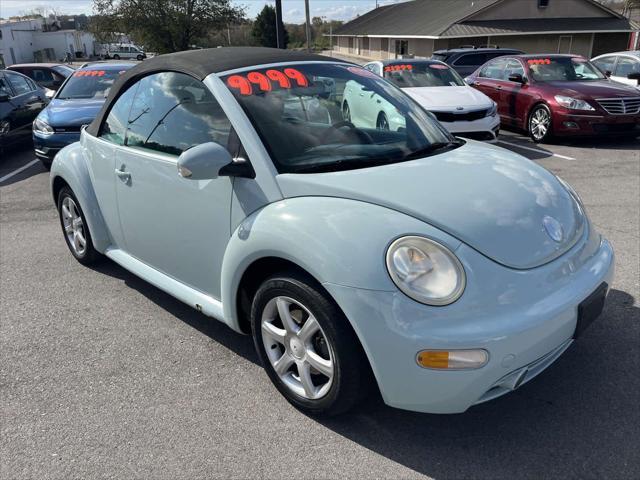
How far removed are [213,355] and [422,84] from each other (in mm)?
7544

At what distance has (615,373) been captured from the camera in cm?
286

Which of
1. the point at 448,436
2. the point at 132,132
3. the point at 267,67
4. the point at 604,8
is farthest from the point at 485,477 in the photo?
the point at 604,8

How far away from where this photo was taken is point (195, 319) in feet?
12.0

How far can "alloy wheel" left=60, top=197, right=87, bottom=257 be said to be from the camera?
175 inches

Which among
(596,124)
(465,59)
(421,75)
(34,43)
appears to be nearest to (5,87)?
(421,75)

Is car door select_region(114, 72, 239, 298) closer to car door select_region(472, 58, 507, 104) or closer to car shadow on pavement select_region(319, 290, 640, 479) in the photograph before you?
car shadow on pavement select_region(319, 290, 640, 479)

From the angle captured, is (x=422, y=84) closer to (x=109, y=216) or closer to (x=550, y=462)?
(x=109, y=216)

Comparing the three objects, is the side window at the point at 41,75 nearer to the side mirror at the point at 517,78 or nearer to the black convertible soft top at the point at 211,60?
the side mirror at the point at 517,78

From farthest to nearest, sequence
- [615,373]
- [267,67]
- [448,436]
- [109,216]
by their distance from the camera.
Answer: [109,216], [267,67], [615,373], [448,436]

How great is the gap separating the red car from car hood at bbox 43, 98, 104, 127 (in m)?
7.27

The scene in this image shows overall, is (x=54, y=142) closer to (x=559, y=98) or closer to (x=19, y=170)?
(x=19, y=170)

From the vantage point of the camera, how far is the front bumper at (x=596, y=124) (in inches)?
349

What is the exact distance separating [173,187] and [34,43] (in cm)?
7689

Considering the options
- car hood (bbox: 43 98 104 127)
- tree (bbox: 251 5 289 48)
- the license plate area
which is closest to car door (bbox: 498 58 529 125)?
car hood (bbox: 43 98 104 127)
